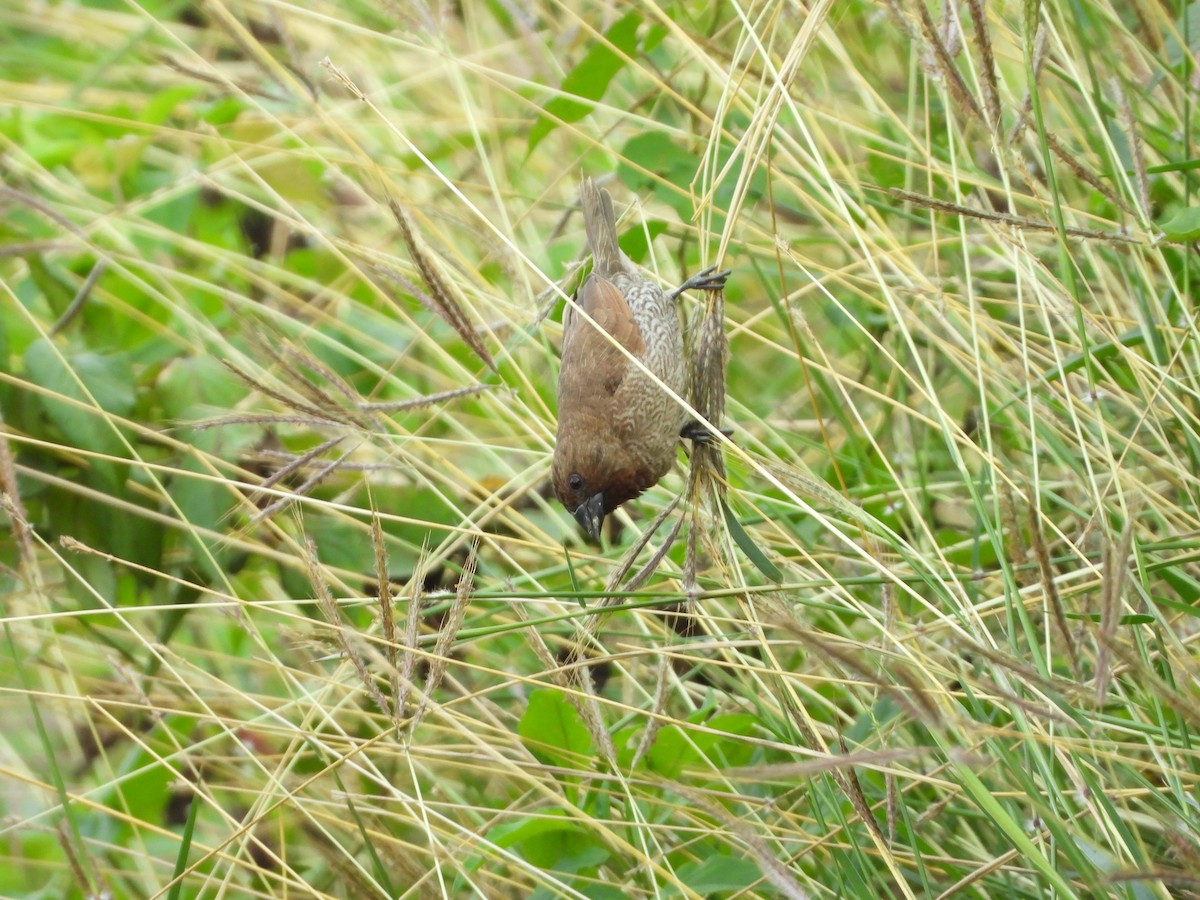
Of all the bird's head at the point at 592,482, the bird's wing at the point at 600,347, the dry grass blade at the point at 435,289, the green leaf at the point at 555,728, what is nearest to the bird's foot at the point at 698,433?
the bird's head at the point at 592,482

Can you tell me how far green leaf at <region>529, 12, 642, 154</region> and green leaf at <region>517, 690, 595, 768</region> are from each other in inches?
54.2

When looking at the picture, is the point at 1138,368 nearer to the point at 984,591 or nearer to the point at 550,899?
the point at 984,591

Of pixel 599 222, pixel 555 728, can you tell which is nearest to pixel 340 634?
pixel 555 728

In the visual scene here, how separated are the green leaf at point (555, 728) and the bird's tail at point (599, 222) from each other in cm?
143

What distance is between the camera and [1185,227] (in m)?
2.05

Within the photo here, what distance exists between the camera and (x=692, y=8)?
159 inches

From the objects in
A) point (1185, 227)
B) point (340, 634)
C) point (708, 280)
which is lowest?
point (340, 634)

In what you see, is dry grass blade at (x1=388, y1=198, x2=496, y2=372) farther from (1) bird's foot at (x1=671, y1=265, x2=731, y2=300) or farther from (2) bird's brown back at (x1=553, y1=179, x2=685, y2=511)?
(2) bird's brown back at (x1=553, y1=179, x2=685, y2=511)

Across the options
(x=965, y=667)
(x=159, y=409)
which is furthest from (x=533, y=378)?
(x=965, y=667)

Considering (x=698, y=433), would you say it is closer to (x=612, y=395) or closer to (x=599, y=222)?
(x=612, y=395)

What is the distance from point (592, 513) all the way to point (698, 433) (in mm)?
459

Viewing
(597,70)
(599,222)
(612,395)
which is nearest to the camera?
(597,70)

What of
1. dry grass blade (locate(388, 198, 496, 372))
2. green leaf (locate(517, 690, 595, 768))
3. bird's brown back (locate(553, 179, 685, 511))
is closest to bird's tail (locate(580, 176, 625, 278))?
bird's brown back (locate(553, 179, 685, 511))

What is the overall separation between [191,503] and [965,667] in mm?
1719
